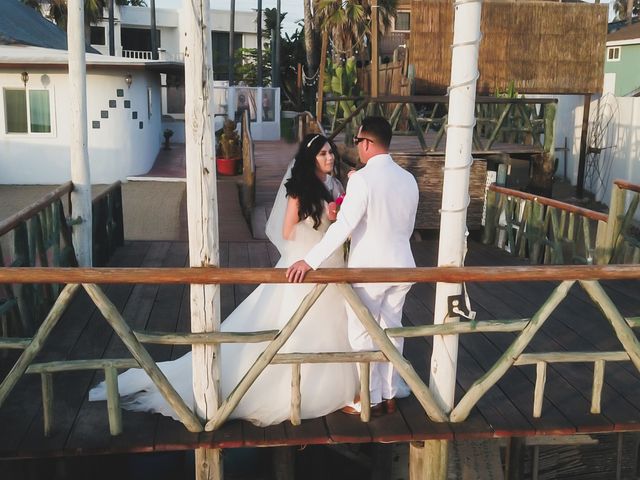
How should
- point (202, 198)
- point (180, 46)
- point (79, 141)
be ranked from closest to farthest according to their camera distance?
1. point (202, 198)
2. point (79, 141)
3. point (180, 46)

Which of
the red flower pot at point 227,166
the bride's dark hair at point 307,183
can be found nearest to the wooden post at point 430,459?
the bride's dark hair at point 307,183

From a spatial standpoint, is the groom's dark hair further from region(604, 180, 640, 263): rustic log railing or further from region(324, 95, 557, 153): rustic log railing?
region(324, 95, 557, 153): rustic log railing

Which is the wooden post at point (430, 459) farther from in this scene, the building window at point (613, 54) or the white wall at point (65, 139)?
the building window at point (613, 54)

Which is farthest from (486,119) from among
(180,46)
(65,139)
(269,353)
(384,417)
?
(180,46)

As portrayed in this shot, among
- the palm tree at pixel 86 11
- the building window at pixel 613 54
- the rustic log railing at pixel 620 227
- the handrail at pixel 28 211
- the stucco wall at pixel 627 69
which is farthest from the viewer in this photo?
the palm tree at pixel 86 11

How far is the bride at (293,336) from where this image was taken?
4.43 m

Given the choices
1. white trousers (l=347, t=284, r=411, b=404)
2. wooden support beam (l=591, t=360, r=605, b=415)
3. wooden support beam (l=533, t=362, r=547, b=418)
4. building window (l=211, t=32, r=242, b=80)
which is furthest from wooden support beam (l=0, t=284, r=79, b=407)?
building window (l=211, t=32, r=242, b=80)

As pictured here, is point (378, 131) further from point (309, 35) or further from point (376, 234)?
point (309, 35)

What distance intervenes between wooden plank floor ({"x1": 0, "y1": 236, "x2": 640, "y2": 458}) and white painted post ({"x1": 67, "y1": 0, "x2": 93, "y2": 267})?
631mm

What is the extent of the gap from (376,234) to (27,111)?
12934 mm

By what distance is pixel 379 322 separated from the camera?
443 cm

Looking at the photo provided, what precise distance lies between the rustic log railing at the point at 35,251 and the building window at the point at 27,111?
809 cm

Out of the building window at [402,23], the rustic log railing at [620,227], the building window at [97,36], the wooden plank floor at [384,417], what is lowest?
the wooden plank floor at [384,417]

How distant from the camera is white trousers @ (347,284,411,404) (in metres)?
4.33
